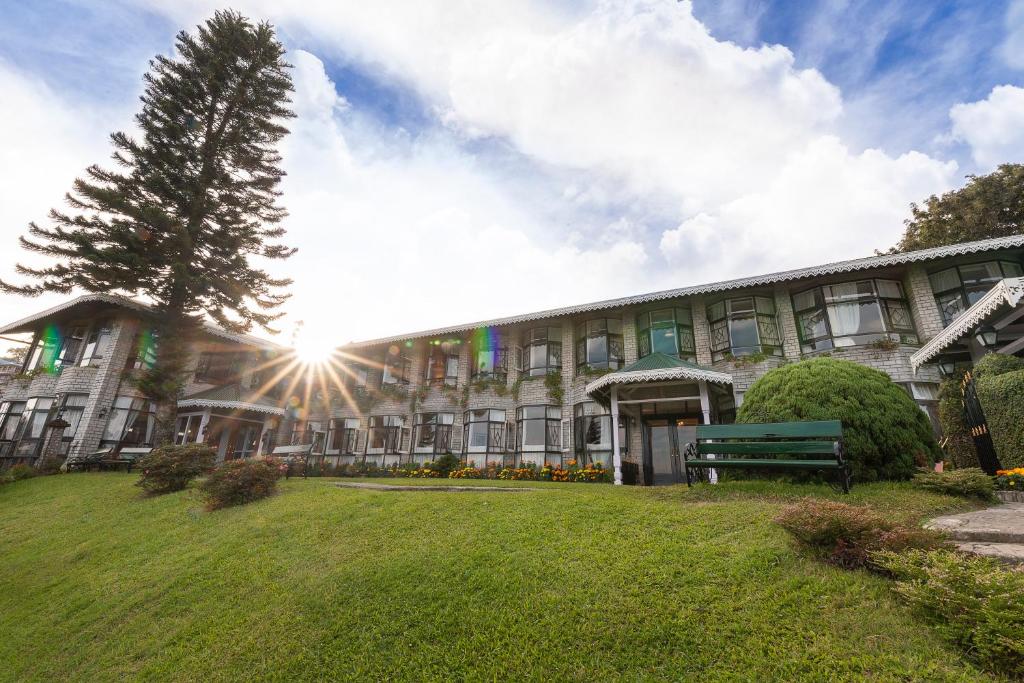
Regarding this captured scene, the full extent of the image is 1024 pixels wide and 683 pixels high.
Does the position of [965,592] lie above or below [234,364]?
below

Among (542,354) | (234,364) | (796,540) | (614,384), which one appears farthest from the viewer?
(234,364)

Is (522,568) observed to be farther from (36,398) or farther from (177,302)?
(36,398)

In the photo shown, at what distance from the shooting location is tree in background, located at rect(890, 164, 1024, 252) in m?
20.1

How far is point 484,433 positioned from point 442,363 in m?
4.82

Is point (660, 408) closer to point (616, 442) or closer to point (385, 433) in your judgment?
point (616, 442)

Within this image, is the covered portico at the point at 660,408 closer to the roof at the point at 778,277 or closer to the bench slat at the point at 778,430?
the roof at the point at 778,277

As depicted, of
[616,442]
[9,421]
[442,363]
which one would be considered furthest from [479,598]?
[9,421]

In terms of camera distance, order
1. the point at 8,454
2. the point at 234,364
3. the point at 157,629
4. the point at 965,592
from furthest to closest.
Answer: the point at 234,364 → the point at 8,454 → the point at 157,629 → the point at 965,592

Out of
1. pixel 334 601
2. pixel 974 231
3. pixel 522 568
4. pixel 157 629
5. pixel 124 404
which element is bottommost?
pixel 157 629

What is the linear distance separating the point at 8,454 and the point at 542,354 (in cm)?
2611

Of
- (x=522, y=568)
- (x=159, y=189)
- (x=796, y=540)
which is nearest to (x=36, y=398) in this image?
(x=159, y=189)

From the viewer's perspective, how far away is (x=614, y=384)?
46.7 feet

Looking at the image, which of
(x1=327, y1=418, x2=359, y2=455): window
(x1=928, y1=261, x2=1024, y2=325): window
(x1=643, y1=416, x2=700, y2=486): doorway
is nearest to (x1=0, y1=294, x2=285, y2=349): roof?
(x1=327, y1=418, x2=359, y2=455): window

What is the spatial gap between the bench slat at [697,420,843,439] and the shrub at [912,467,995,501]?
161cm
